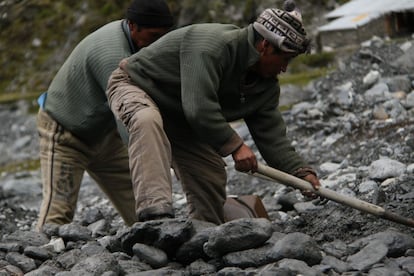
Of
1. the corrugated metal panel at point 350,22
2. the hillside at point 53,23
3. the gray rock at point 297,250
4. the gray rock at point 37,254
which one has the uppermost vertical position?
the gray rock at point 297,250

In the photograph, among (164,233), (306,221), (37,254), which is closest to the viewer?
(164,233)

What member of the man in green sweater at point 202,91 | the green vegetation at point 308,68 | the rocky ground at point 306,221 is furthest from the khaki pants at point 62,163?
the green vegetation at point 308,68

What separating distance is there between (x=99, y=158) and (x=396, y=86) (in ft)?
18.8

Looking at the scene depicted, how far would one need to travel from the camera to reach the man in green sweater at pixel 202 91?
6031mm

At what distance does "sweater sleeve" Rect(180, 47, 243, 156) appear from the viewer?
5977mm

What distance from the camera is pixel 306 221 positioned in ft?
22.3

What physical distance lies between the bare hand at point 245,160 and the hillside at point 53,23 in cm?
1441

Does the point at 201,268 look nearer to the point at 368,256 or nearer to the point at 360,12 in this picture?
the point at 368,256

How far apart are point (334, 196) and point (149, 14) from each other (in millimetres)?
2041

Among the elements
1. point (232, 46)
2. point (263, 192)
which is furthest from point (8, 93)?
point (232, 46)

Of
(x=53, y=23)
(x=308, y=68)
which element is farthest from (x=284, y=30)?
(x=53, y=23)

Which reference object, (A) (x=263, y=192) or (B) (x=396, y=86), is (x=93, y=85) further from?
(B) (x=396, y=86)

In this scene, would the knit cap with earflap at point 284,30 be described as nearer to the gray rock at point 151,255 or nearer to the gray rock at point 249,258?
the gray rock at point 249,258

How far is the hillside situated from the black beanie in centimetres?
1321
